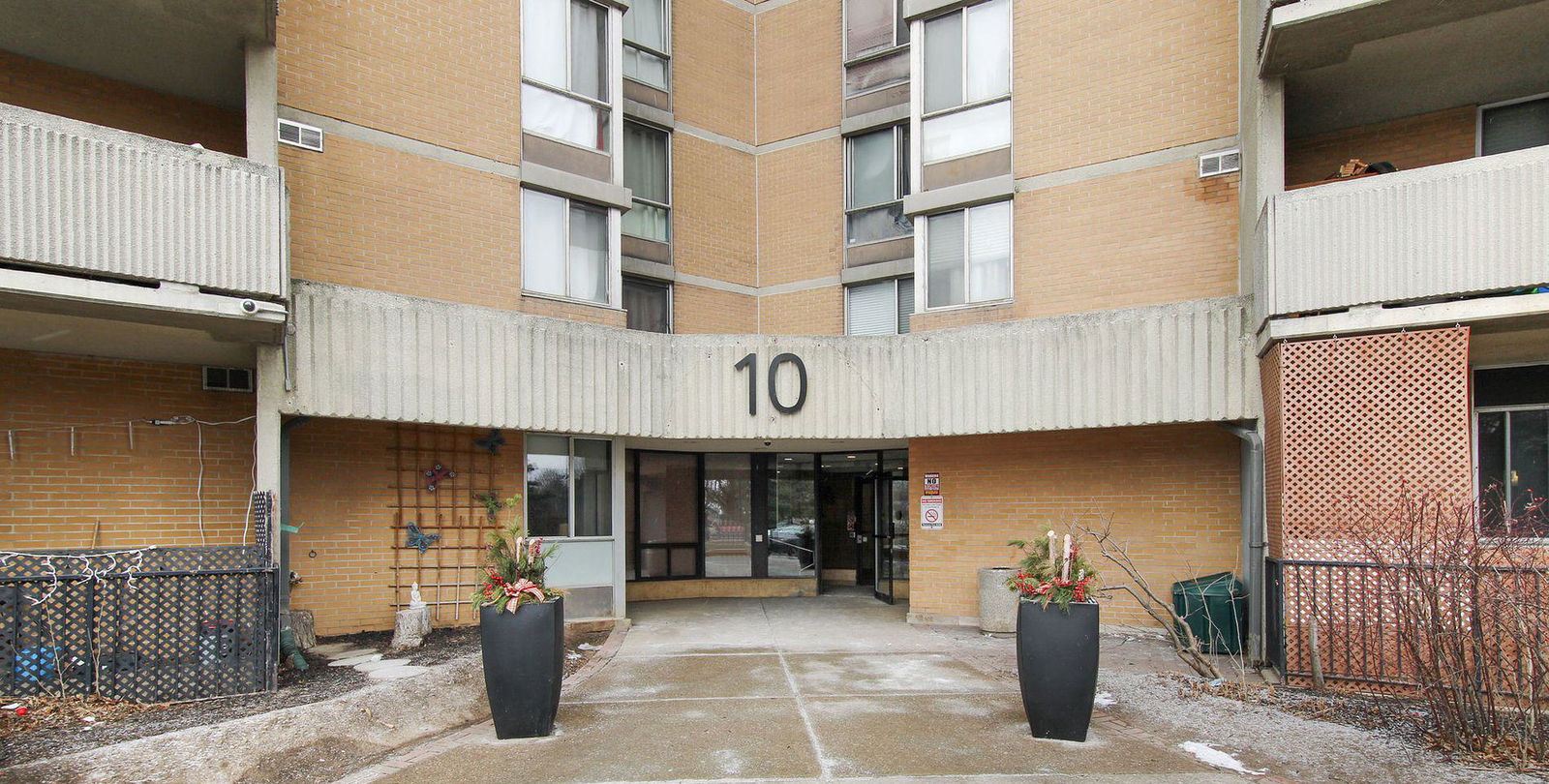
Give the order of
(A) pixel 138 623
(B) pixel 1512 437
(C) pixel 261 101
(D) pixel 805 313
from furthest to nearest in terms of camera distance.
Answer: (D) pixel 805 313, (B) pixel 1512 437, (C) pixel 261 101, (A) pixel 138 623

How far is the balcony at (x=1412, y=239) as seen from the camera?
8070mm

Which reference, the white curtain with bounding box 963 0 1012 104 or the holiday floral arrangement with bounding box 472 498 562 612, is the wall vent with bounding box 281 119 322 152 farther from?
the white curtain with bounding box 963 0 1012 104

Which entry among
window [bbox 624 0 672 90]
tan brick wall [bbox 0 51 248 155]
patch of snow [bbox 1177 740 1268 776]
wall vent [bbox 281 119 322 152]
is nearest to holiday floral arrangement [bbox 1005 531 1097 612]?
patch of snow [bbox 1177 740 1268 776]

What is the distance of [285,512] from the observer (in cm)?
1042

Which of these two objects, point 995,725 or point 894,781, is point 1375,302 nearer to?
point 995,725

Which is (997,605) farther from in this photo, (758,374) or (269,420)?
(269,420)

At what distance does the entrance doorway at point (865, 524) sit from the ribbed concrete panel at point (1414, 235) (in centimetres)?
766

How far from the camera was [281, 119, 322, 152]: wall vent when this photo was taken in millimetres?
10672

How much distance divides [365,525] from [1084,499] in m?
9.88

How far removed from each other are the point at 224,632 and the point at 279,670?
3.85 ft

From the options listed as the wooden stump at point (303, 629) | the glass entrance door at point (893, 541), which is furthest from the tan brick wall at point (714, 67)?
the wooden stump at point (303, 629)

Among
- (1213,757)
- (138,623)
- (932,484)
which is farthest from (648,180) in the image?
(1213,757)

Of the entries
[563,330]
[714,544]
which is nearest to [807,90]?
[563,330]

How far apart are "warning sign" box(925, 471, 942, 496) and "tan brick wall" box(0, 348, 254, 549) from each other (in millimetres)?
9273
